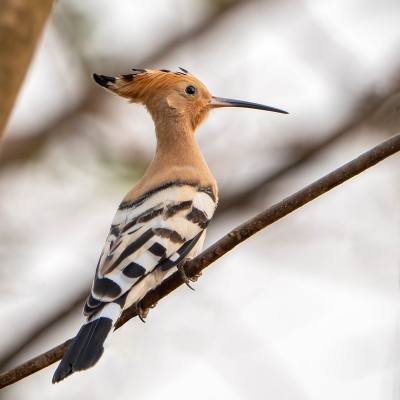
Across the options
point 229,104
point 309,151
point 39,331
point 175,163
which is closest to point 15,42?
point 175,163

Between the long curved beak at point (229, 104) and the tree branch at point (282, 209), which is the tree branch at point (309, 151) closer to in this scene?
the long curved beak at point (229, 104)

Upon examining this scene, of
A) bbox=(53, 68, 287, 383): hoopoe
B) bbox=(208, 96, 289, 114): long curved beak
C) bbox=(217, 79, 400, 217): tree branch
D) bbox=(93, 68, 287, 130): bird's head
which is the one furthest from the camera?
bbox=(217, 79, 400, 217): tree branch

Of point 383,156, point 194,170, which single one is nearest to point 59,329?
point 194,170

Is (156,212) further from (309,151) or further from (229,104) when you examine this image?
(309,151)

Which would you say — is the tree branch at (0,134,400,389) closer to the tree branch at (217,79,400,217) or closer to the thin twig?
the thin twig

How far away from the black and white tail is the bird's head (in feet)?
4.49

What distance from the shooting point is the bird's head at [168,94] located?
3.42 metres

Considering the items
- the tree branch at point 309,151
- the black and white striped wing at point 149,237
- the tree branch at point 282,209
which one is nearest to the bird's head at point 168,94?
the tree branch at point 309,151

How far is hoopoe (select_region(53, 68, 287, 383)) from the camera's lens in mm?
2275

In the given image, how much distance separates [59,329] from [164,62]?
66.9 inches

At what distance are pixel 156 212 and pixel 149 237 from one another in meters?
0.18

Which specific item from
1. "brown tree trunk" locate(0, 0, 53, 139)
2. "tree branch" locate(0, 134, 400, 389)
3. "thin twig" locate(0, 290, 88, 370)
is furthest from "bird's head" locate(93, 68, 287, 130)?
"tree branch" locate(0, 134, 400, 389)

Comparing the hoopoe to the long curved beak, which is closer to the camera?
the hoopoe

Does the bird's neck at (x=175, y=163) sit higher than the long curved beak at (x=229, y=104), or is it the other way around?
the long curved beak at (x=229, y=104)
